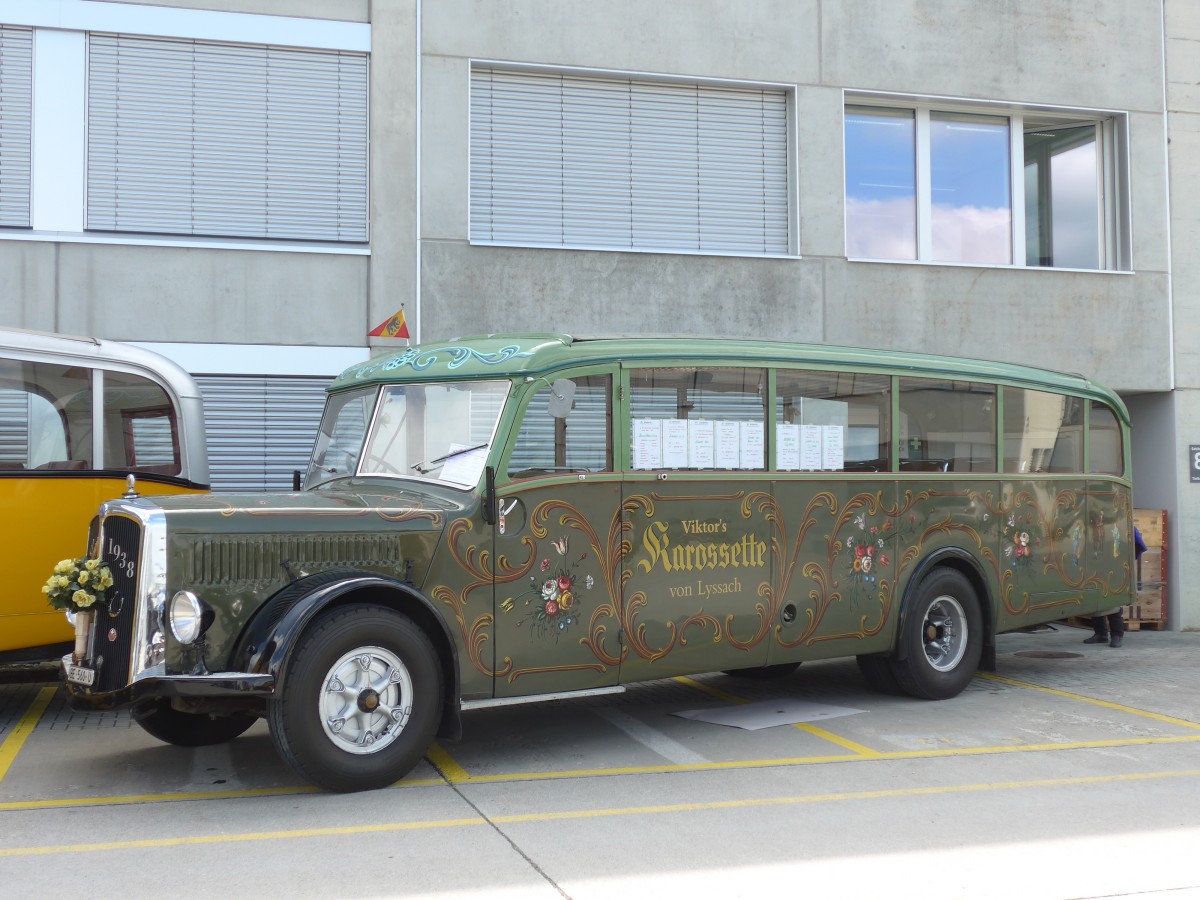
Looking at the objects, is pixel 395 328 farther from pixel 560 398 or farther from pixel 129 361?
pixel 560 398

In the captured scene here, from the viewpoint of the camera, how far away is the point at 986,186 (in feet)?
50.2

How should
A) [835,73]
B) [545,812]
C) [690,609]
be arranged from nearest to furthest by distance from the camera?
[545,812]
[690,609]
[835,73]

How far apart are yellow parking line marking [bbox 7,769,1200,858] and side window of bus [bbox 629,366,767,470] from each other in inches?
88.6

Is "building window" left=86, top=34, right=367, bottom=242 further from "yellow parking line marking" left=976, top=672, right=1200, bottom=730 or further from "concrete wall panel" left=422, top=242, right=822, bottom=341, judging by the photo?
"yellow parking line marking" left=976, top=672, right=1200, bottom=730

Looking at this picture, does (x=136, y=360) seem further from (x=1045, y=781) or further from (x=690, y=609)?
(x=1045, y=781)

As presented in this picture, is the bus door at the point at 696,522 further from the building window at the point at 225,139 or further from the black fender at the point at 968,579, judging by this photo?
the building window at the point at 225,139

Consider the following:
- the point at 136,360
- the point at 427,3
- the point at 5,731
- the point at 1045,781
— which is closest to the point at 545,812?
the point at 1045,781

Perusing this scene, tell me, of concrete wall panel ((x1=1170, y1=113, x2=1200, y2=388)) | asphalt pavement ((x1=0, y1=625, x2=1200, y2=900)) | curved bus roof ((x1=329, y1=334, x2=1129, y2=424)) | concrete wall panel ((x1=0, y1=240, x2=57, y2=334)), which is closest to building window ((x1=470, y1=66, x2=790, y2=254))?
concrete wall panel ((x1=0, y1=240, x2=57, y2=334))

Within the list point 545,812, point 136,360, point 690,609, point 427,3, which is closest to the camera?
point 545,812

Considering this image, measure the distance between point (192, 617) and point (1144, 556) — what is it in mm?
12116

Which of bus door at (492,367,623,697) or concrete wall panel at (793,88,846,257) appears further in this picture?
concrete wall panel at (793,88,846,257)

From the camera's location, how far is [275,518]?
6520mm

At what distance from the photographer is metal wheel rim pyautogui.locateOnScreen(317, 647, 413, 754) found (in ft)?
20.7

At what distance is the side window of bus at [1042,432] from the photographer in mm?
10188
